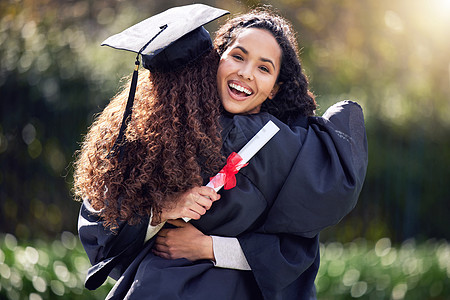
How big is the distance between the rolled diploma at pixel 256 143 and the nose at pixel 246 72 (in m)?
0.26

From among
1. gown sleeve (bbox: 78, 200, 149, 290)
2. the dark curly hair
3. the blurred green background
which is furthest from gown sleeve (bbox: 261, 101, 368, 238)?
the blurred green background

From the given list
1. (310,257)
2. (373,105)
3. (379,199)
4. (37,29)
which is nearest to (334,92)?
(373,105)

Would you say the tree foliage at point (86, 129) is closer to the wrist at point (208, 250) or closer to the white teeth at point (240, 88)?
the white teeth at point (240, 88)

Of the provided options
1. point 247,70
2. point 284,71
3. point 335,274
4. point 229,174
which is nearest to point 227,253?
point 229,174

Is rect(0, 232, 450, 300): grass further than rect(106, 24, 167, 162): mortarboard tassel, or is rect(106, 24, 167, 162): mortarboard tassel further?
rect(0, 232, 450, 300): grass

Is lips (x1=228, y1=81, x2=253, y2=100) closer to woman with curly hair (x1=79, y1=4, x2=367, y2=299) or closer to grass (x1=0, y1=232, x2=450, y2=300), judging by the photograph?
woman with curly hair (x1=79, y1=4, x2=367, y2=299)

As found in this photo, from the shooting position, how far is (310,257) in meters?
2.50

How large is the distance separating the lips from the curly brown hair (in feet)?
0.30

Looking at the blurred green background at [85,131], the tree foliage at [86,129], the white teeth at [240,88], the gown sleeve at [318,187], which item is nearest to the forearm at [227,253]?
the gown sleeve at [318,187]

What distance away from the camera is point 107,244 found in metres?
2.50

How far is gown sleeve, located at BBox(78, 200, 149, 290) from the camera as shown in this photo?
246 centimetres

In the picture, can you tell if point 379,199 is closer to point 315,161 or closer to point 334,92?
point 334,92

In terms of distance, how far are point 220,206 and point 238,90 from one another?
53cm

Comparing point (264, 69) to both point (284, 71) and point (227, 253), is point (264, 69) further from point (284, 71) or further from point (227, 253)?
point (227, 253)
